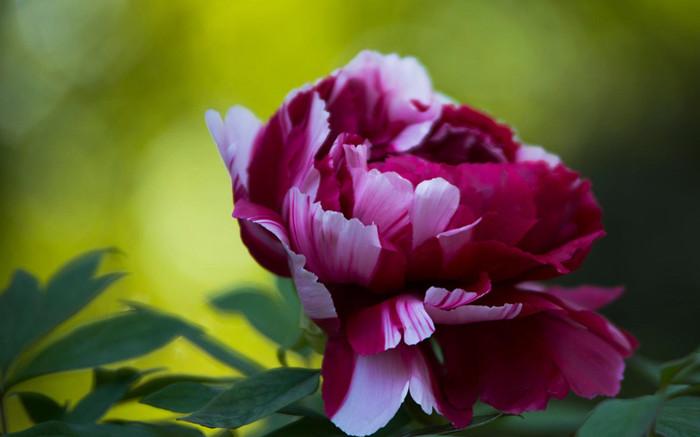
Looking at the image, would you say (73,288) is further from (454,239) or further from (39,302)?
(454,239)

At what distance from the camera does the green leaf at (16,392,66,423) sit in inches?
15.3

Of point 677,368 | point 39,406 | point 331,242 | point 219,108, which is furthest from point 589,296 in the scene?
point 219,108

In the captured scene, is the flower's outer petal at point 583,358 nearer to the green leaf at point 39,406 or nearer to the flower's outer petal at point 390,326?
the flower's outer petal at point 390,326

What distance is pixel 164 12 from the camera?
2.47m

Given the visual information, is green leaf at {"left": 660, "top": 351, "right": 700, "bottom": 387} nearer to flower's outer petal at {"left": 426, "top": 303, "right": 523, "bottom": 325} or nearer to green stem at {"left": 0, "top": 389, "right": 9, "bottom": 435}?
flower's outer petal at {"left": 426, "top": 303, "right": 523, "bottom": 325}

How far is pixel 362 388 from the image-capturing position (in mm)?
318

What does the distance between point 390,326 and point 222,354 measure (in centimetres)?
17

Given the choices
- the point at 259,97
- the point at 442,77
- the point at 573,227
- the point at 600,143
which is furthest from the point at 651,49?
the point at 573,227

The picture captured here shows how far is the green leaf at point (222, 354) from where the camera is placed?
454mm

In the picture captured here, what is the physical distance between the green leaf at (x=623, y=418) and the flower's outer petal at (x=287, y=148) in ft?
0.50

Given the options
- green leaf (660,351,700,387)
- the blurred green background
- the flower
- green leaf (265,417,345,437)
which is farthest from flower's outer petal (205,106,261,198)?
the blurred green background

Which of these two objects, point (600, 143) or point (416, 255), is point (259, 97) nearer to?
point (600, 143)

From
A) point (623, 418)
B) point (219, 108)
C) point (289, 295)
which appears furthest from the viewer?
point (219, 108)

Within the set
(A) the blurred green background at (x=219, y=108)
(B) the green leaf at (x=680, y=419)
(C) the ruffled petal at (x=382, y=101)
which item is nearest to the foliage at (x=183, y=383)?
(B) the green leaf at (x=680, y=419)
